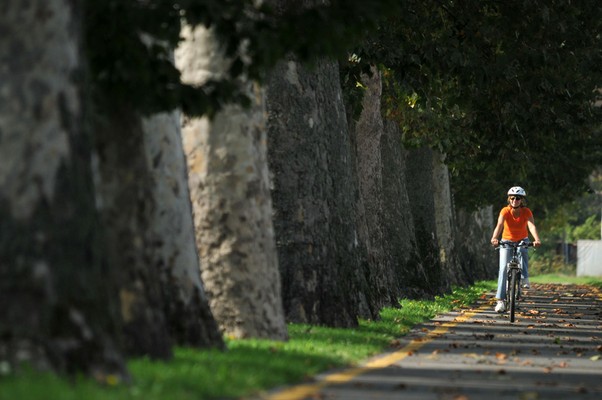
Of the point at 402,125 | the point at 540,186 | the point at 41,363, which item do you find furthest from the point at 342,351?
the point at 540,186

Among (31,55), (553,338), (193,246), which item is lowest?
(553,338)

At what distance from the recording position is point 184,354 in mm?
13227

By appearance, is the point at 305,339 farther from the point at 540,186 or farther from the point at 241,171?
the point at 540,186

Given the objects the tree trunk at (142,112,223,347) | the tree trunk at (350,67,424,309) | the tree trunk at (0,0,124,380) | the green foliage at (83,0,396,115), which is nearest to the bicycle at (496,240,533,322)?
the tree trunk at (350,67,424,309)

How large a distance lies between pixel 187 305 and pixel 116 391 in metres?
4.51

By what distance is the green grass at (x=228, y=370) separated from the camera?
29.9 feet

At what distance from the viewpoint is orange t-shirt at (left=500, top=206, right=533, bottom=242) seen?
25250 millimetres

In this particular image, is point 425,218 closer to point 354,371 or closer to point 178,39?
point 354,371

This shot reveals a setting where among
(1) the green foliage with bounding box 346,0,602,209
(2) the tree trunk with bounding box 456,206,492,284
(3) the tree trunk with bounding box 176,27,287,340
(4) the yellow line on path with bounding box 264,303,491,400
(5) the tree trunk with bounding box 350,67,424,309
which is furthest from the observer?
(2) the tree trunk with bounding box 456,206,492,284

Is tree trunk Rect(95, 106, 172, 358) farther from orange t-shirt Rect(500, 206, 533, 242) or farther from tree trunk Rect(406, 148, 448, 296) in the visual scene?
tree trunk Rect(406, 148, 448, 296)

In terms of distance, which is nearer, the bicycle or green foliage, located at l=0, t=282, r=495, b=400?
green foliage, located at l=0, t=282, r=495, b=400

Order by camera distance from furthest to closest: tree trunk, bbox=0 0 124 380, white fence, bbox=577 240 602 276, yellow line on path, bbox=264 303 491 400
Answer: white fence, bbox=577 240 602 276, yellow line on path, bbox=264 303 491 400, tree trunk, bbox=0 0 124 380

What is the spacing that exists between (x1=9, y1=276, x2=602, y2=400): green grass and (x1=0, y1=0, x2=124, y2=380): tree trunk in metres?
0.25

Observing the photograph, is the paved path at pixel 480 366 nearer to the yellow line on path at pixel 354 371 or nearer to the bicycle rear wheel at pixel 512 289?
the yellow line on path at pixel 354 371
